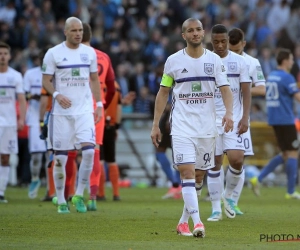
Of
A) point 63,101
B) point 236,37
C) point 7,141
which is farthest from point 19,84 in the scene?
point 236,37

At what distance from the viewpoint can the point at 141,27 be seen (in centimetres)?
2995

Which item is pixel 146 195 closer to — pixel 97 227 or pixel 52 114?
pixel 52 114

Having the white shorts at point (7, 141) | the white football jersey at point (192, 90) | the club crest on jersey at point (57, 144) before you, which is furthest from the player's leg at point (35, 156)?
the white football jersey at point (192, 90)

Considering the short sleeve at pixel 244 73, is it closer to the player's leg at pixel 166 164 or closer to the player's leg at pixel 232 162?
the player's leg at pixel 232 162

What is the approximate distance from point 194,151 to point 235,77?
2.58m

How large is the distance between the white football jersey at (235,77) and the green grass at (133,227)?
1401 mm

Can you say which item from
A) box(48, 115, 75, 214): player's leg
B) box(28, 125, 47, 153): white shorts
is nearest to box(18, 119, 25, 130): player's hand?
box(28, 125, 47, 153): white shorts

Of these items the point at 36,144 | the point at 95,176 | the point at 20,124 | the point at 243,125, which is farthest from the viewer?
the point at 36,144

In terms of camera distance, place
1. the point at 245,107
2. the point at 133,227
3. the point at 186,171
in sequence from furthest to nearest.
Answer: the point at 245,107 → the point at 133,227 → the point at 186,171

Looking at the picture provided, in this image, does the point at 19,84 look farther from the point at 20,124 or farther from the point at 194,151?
the point at 194,151

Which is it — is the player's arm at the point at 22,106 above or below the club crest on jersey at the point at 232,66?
below

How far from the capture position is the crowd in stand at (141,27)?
27.6 metres

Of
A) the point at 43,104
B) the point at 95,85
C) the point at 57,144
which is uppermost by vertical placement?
the point at 95,85

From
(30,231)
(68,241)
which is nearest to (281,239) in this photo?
(68,241)
